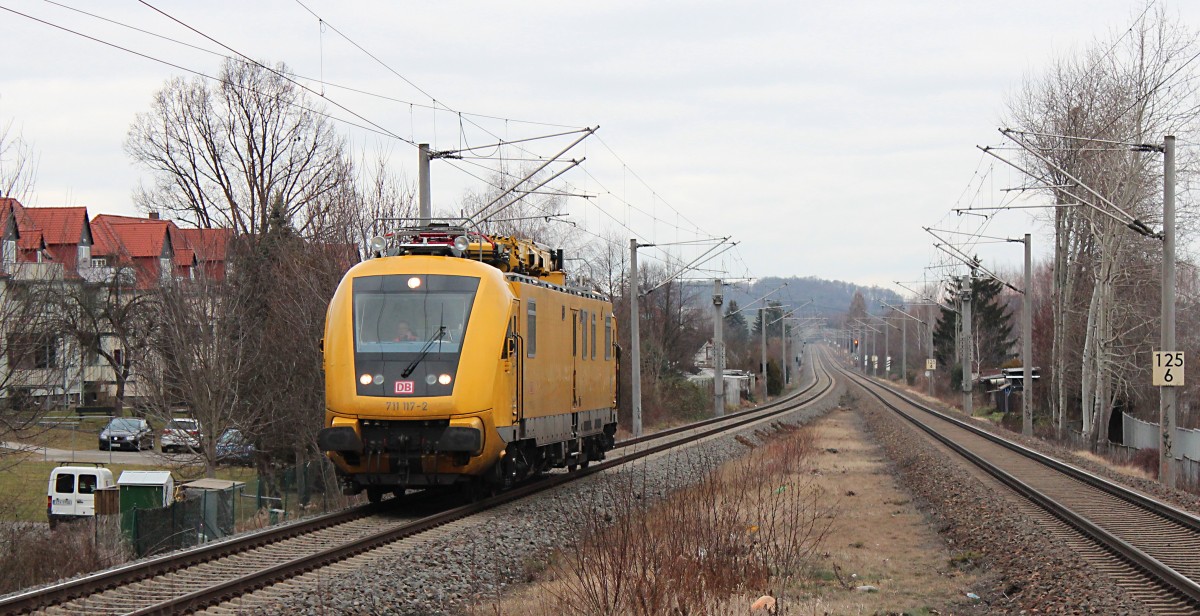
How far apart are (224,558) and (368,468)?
10.6 ft

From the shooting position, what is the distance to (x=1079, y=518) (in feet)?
49.0

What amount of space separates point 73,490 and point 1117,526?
26.6 meters

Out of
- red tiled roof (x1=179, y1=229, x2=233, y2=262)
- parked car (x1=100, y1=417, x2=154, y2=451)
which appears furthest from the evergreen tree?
red tiled roof (x1=179, y1=229, x2=233, y2=262)

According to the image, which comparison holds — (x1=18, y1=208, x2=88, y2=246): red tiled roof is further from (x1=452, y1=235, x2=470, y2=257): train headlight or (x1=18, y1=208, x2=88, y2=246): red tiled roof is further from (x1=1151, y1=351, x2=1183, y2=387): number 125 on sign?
(x1=1151, y1=351, x2=1183, y2=387): number 125 on sign

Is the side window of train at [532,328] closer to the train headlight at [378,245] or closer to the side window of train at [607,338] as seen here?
the train headlight at [378,245]

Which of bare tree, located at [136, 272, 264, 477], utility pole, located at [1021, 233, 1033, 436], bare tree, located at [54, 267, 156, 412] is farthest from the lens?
bare tree, located at [54, 267, 156, 412]

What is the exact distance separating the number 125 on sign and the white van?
26.2m

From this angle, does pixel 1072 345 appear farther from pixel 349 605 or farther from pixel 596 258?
pixel 349 605

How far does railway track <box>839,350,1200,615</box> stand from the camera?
34.9 ft

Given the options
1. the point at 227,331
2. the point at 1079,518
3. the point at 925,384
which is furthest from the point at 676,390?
the point at 925,384

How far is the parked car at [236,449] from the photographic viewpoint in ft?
105

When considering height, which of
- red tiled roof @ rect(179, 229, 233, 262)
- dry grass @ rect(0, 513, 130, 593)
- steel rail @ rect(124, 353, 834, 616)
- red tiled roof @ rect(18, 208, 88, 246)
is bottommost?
dry grass @ rect(0, 513, 130, 593)

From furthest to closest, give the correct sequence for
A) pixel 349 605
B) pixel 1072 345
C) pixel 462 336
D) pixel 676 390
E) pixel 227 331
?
pixel 676 390 → pixel 1072 345 → pixel 227 331 → pixel 462 336 → pixel 349 605

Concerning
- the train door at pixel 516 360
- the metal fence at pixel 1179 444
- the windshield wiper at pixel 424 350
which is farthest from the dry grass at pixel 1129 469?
the windshield wiper at pixel 424 350
